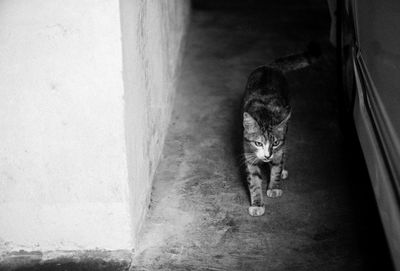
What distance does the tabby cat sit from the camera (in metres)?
4.00

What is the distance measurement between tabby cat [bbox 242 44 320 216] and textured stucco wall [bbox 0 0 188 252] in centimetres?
83

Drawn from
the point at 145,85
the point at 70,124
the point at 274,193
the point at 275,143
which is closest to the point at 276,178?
the point at 274,193

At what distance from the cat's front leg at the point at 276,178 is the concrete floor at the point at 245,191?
0.06m

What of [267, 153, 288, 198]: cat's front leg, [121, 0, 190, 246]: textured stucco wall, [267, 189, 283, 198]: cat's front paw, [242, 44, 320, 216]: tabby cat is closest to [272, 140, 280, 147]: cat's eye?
[242, 44, 320, 216]: tabby cat

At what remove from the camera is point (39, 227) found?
3557 mm

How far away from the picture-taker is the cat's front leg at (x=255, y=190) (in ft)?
13.1

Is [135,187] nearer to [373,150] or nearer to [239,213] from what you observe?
[239,213]

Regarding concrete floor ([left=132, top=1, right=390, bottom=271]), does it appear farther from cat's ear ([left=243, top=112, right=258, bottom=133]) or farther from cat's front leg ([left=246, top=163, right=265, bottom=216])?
cat's ear ([left=243, top=112, right=258, bottom=133])

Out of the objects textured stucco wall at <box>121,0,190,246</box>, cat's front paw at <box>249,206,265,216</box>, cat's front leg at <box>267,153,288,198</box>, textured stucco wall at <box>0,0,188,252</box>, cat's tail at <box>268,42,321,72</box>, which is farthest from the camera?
cat's tail at <box>268,42,321,72</box>

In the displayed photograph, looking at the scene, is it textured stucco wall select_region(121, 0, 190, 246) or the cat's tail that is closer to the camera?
textured stucco wall select_region(121, 0, 190, 246)

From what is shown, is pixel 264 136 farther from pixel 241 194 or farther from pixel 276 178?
pixel 241 194

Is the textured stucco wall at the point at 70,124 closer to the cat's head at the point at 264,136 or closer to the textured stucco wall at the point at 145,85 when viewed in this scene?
the textured stucco wall at the point at 145,85

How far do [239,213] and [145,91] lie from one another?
111 cm

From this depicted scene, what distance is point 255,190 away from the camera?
407 centimetres
